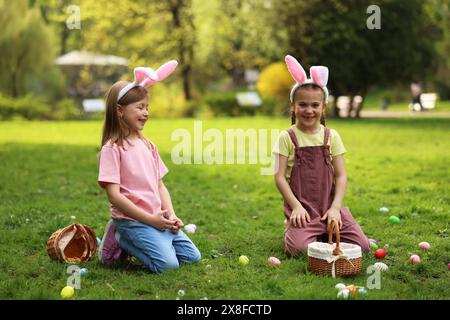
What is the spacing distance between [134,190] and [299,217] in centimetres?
126

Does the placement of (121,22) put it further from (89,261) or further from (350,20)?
(89,261)

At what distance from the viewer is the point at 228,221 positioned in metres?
5.94

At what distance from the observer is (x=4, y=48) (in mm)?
25781

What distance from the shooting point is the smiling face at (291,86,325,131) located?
4648mm

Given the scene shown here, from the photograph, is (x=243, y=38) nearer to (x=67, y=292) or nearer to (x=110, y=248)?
(x=110, y=248)

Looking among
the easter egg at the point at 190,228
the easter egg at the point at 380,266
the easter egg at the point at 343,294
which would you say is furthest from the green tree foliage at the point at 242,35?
the easter egg at the point at 343,294

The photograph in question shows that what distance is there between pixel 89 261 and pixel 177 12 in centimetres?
2293

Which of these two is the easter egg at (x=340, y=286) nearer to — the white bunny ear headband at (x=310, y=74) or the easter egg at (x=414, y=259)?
the easter egg at (x=414, y=259)

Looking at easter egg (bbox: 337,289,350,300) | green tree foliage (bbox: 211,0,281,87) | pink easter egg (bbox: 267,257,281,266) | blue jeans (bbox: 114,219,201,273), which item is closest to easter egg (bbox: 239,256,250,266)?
pink easter egg (bbox: 267,257,281,266)

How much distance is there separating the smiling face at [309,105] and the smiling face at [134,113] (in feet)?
3.92

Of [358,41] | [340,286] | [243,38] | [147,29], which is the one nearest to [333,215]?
[340,286]

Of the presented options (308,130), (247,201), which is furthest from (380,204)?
(308,130)

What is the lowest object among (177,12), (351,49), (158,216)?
(158,216)

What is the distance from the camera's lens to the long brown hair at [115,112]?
Result: 169 inches
